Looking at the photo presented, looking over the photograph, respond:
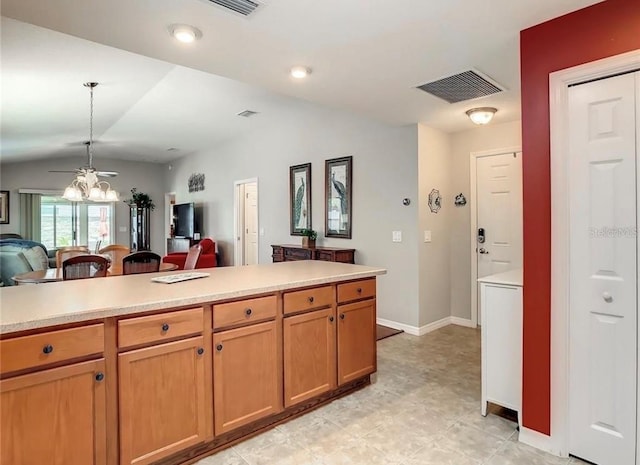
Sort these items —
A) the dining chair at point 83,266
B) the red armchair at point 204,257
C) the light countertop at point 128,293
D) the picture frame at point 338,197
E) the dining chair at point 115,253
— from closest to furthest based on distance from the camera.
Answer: the light countertop at point 128,293, the dining chair at point 83,266, the dining chair at point 115,253, the picture frame at point 338,197, the red armchair at point 204,257

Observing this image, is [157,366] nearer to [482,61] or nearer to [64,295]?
[64,295]

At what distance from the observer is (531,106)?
2070mm

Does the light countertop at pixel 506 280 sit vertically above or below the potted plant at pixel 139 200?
below

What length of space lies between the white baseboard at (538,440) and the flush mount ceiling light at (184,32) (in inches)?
116

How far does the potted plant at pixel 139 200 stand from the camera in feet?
30.5

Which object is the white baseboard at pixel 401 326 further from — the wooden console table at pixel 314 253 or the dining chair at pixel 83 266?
the dining chair at pixel 83 266

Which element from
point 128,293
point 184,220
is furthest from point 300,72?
point 184,220

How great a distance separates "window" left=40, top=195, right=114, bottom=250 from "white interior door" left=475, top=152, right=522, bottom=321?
8.76 meters

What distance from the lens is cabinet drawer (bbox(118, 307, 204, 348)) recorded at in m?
1.67

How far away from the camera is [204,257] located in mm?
6895

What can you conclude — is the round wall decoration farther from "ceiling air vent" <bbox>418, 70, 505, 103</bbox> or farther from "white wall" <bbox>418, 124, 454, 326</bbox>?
"ceiling air vent" <bbox>418, 70, 505, 103</bbox>

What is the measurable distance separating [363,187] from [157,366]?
11.6ft

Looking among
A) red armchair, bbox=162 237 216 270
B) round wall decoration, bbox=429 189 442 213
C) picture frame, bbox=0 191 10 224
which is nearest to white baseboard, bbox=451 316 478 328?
round wall decoration, bbox=429 189 442 213

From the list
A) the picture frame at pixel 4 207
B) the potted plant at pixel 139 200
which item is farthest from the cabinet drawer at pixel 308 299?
the picture frame at pixel 4 207
